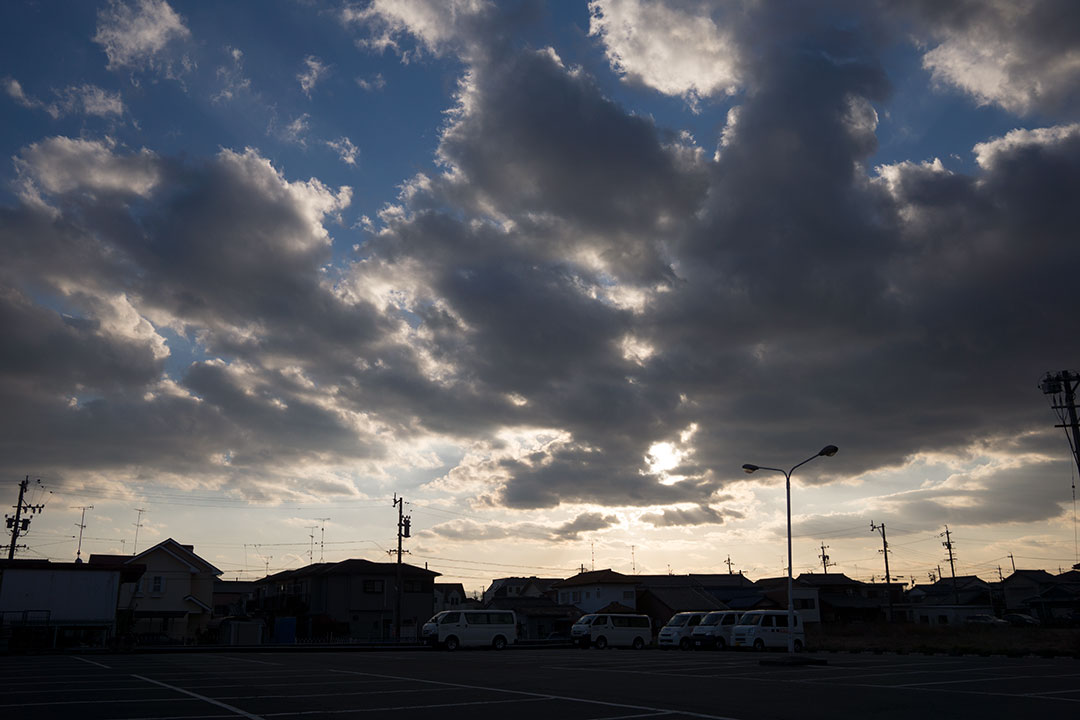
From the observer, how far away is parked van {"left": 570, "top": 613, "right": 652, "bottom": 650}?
42.0 m

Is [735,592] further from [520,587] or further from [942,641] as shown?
[942,641]

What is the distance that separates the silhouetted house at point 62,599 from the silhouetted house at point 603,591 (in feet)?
148

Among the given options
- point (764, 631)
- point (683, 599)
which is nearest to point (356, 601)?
point (683, 599)

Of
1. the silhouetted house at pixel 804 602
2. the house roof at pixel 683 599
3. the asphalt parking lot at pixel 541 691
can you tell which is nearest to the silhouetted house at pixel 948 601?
the silhouetted house at pixel 804 602

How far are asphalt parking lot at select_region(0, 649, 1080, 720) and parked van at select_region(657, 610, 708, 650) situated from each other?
1825 centimetres

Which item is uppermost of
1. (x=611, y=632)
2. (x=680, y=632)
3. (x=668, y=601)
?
(x=668, y=601)

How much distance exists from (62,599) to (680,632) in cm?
3509

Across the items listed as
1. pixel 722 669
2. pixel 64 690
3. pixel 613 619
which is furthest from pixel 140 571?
pixel 722 669

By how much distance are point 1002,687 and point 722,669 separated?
808 cm

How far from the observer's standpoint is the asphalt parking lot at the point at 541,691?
1195 cm

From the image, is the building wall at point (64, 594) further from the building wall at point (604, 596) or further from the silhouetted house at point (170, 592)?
the building wall at point (604, 596)

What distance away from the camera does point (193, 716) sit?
1138 centimetres

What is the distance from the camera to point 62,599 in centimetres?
4322

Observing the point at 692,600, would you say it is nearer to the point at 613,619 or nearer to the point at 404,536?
the point at 404,536
